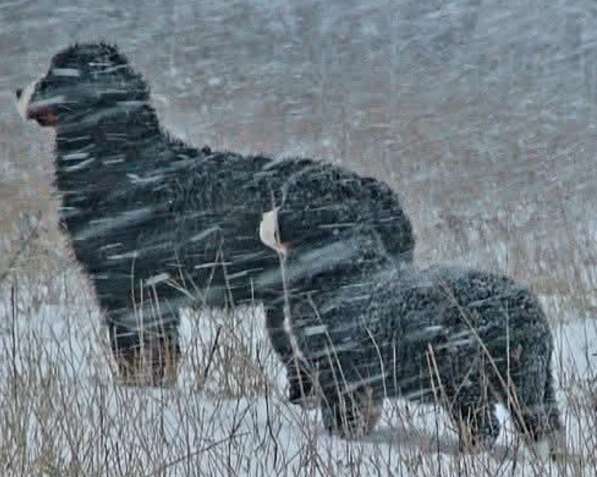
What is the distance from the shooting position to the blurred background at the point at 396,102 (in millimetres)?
7984

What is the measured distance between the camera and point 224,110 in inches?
507

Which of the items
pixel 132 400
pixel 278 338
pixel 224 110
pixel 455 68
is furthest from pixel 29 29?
pixel 132 400

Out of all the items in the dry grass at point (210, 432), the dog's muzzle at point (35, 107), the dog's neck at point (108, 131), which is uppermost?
the dog's muzzle at point (35, 107)

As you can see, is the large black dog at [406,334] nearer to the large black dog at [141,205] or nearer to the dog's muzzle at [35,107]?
the large black dog at [141,205]

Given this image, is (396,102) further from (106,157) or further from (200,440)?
(200,440)

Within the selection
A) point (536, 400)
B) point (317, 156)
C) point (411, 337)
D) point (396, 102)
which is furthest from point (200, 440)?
point (396, 102)

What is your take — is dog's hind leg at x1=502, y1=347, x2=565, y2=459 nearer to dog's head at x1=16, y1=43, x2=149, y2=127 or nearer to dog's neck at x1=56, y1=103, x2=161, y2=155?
dog's neck at x1=56, y1=103, x2=161, y2=155

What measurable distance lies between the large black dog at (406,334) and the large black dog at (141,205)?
27.6 inches

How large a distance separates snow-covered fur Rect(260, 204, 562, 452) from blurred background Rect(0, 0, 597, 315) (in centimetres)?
227

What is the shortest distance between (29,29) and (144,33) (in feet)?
5.59

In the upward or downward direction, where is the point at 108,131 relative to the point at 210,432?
upward

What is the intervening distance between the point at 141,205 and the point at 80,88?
522 millimetres

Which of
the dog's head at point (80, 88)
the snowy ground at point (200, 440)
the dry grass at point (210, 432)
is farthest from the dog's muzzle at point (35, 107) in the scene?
the snowy ground at point (200, 440)

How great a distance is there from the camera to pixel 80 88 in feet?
15.9
